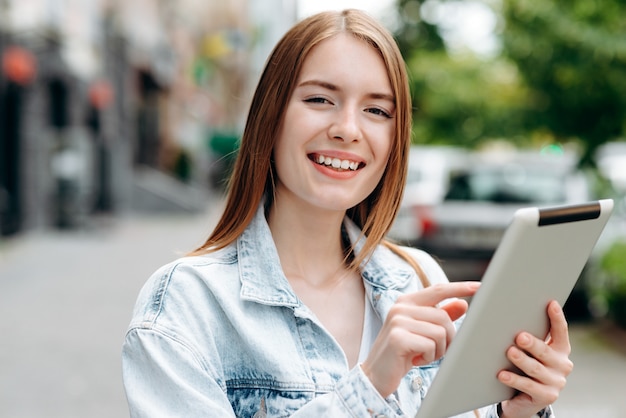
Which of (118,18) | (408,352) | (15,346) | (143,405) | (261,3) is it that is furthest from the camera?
(261,3)

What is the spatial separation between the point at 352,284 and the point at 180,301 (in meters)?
0.46

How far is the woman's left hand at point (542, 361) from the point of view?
149 centimetres

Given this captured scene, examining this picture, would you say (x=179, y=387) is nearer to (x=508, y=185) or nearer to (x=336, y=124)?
(x=336, y=124)

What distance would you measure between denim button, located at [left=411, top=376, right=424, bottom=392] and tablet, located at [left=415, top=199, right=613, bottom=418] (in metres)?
0.25

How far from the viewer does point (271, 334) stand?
1.68 metres

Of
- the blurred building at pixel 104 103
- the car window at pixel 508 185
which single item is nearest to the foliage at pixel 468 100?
the car window at pixel 508 185

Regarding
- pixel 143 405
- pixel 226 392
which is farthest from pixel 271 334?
pixel 143 405

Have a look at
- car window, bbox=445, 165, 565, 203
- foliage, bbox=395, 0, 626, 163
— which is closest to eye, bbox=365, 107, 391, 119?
foliage, bbox=395, 0, 626, 163

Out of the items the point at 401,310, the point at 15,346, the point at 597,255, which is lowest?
the point at 15,346

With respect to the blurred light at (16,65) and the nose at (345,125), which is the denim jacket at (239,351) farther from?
the blurred light at (16,65)

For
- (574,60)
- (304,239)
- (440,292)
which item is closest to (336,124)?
(304,239)

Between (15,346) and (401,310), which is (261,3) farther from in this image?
(401,310)

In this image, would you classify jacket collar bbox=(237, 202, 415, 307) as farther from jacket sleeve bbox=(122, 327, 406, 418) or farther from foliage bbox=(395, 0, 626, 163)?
foliage bbox=(395, 0, 626, 163)

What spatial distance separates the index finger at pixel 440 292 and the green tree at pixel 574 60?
23.8ft
